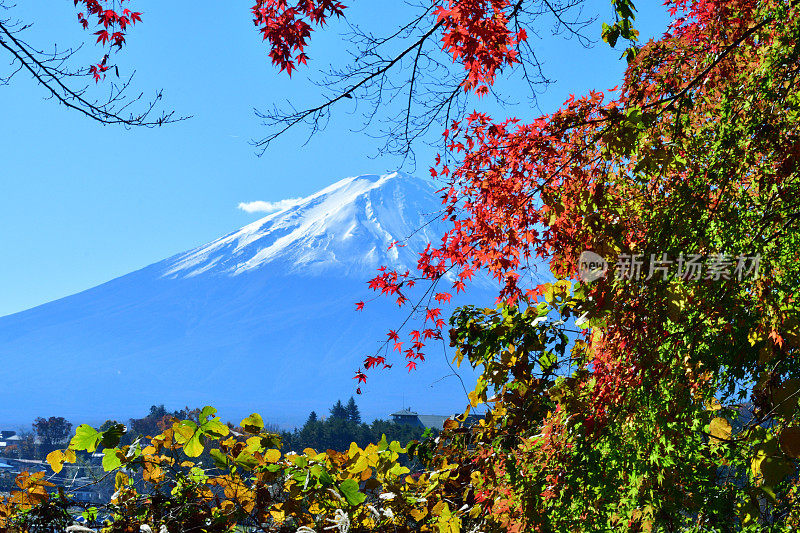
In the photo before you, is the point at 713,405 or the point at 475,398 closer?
the point at 713,405

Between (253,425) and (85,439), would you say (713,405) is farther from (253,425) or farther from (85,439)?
(85,439)

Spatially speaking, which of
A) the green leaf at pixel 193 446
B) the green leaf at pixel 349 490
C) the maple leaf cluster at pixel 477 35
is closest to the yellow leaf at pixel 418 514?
the green leaf at pixel 349 490

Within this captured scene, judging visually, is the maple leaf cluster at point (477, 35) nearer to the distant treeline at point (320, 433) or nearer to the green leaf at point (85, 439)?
the green leaf at point (85, 439)

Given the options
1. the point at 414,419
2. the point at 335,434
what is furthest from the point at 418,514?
the point at 414,419

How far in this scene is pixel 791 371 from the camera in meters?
2.21

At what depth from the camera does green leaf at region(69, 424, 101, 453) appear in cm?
215

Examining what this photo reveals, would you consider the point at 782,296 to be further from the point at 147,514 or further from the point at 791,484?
the point at 147,514

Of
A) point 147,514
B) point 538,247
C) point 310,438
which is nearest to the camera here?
point 147,514

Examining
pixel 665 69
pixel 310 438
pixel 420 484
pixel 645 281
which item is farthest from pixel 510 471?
pixel 310 438

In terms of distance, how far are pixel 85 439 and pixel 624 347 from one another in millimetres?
1876

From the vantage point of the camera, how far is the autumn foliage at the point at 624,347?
2018mm

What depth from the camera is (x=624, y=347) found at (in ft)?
6.73

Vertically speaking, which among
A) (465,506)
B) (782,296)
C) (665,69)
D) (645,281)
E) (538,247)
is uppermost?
(665,69)

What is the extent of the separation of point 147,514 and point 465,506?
4.04 feet
